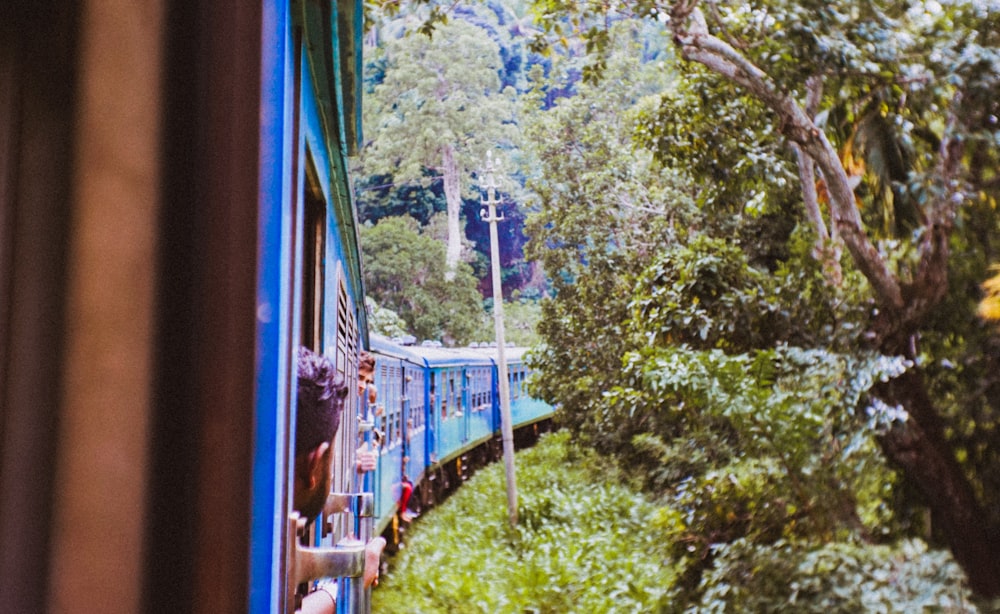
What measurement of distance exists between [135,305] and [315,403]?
0.52 m

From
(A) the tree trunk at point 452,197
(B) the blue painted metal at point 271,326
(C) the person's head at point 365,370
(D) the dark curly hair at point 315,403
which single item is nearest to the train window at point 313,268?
(D) the dark curly hair at point 315,403

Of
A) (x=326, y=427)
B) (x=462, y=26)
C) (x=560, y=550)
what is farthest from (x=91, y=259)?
(x=462, y=26)

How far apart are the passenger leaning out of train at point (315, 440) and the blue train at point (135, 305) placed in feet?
1.34

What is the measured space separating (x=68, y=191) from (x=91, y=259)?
0.04 meters

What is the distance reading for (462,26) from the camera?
7.18 meters

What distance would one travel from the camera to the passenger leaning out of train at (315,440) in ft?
2.62

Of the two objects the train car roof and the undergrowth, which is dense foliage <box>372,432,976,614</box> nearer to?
the undergrowth

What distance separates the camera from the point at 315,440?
2.82ft

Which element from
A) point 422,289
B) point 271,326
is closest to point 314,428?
point 271,326

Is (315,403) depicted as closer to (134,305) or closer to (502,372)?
(134,305)

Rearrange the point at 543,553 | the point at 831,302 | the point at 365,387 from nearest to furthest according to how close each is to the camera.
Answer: the point at 365,387, the point at 831,302, the point at 543,553

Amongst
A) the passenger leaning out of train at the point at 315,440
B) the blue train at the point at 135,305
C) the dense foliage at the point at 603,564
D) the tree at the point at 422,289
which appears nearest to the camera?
the blue train at the point at 135,305

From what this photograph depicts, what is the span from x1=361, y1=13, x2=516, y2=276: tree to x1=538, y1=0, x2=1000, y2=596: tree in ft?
12.7

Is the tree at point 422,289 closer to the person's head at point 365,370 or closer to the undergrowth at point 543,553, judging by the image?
the undergrowth at point 543,553
